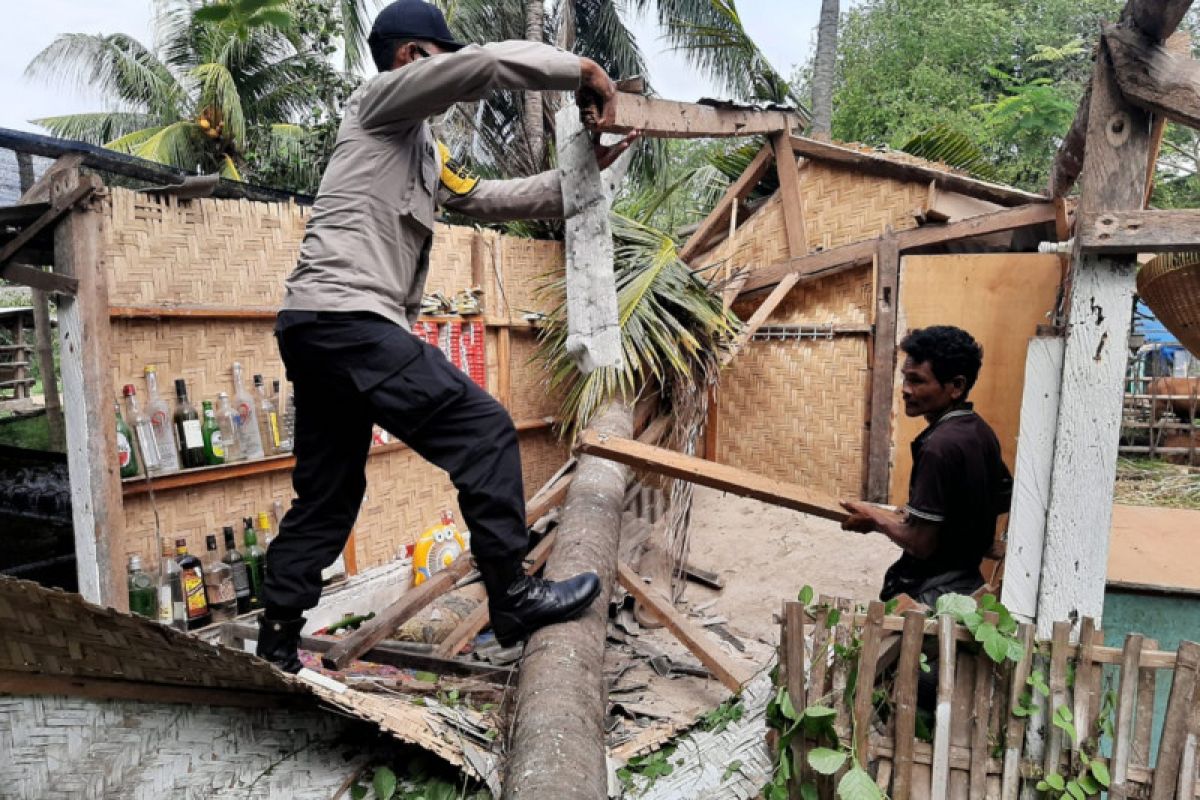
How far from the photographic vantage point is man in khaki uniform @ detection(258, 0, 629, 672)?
204 centimetres

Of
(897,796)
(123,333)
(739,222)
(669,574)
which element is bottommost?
(669,574)

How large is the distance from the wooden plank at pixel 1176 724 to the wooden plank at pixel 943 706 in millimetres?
498

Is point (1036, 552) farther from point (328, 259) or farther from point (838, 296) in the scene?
point (838, 296)

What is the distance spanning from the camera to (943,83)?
1623cm

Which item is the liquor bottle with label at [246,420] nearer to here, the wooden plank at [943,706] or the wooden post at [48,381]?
the wooden post at [48,381]

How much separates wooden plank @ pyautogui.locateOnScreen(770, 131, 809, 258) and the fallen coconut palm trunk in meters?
3.77

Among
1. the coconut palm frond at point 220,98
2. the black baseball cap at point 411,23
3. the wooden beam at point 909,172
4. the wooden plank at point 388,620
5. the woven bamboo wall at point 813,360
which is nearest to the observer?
the black baseball cap at point 411,23

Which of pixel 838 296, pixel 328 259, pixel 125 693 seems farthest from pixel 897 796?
pixel 838 296

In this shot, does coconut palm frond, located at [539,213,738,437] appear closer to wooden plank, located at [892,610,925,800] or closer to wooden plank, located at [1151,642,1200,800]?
wooden plank, located at [892,610,925,800]

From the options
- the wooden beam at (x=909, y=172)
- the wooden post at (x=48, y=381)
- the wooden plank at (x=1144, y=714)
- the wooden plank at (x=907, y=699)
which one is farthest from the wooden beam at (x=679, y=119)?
the wooden post at (x=48, y=381)

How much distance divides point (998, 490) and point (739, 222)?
4468 millimetres

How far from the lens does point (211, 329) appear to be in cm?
369

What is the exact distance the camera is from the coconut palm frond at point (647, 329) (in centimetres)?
499

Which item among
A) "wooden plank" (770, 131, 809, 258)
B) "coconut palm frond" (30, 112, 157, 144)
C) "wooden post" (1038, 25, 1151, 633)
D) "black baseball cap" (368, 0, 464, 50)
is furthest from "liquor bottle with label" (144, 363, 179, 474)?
"coconut palm frond" (30, 112, 157, 144)
